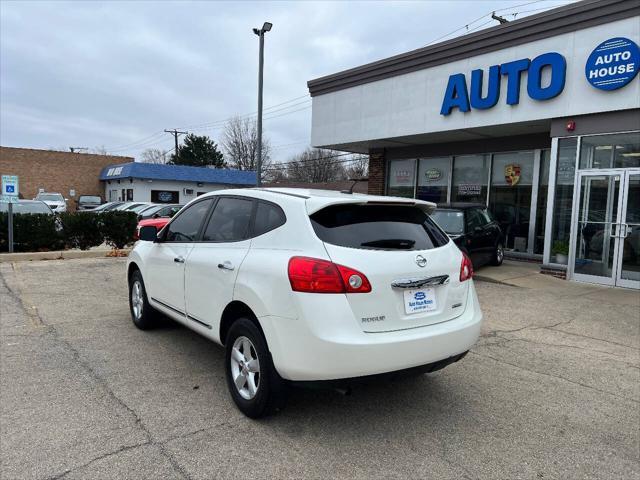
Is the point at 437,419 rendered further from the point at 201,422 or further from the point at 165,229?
the point at 165,229

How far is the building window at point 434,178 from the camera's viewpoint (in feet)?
48.2

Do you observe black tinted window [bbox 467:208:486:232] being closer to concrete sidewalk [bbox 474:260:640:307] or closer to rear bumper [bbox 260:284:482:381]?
concrete sidewalk [bbox 474:260:640:307]

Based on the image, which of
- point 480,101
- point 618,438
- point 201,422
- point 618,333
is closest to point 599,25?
point 480,101

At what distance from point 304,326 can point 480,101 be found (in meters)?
10.1

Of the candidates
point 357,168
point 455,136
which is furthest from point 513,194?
point 357,168

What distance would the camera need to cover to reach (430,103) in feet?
41.3

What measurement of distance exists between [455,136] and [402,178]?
2946 millimetres

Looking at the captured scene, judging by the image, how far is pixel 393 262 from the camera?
3180 mm

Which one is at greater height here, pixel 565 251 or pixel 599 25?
pixel 599 25

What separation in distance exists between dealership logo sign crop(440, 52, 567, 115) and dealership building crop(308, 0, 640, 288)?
23 mm

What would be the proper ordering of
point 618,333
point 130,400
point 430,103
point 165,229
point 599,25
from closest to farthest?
point 130,400, point 165,229, point 618,333, point 599,25, point 430,103

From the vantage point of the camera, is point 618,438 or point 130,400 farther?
point 130,400

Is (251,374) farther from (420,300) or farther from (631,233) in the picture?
(631,233)

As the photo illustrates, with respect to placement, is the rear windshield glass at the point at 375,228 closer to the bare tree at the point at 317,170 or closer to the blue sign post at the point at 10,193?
the blue sign post at the point at 10,193
